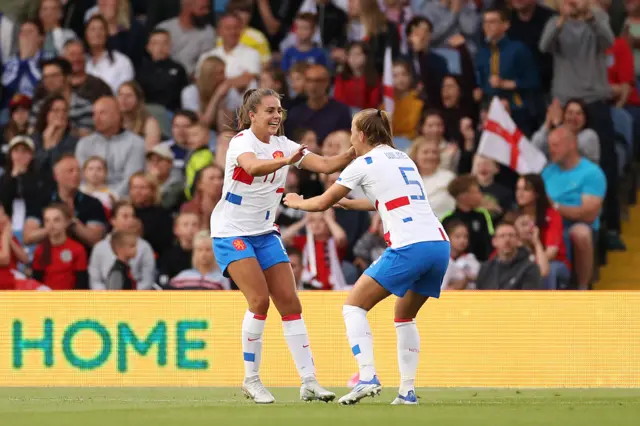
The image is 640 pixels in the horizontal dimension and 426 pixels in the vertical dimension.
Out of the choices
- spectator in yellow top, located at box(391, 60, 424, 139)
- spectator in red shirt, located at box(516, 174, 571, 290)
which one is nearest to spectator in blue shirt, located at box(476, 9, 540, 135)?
spectator in yellow top, located at box(391, 60, 424, 139)

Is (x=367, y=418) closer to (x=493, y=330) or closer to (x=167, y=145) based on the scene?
(x=493, y=330)

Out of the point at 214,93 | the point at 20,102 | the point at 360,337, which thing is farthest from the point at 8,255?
the point at 360,337

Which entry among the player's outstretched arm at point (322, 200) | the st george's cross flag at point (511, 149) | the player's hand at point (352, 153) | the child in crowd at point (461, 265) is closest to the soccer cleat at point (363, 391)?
the player's outstretched arm at point (322, 200)

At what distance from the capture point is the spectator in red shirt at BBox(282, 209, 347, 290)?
14578mm

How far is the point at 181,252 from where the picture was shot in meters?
15.0

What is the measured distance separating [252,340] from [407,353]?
123cm

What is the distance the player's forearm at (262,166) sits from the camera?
9.08 m

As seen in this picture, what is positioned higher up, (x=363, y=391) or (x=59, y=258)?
(x=59, y=258)

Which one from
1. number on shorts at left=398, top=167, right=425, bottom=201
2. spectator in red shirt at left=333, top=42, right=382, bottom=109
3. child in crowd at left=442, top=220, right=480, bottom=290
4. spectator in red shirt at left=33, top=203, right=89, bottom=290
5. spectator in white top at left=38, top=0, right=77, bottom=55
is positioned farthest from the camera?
spectator in white top at left=38, top=0, right=77, bottom=55

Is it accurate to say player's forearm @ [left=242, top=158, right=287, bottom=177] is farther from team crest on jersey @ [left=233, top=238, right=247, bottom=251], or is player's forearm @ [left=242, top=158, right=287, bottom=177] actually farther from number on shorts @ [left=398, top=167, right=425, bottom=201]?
number on shorts @ [left=398, top=167, right=425, bottom=201]

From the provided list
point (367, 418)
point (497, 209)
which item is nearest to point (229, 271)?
point (367, 418)

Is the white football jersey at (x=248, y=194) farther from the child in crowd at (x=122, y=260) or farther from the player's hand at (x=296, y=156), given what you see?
the child in crowd at (x=122, y=260)

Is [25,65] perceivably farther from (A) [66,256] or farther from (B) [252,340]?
(B) [252,340]

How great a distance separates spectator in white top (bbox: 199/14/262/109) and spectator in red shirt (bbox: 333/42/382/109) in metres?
1.11
